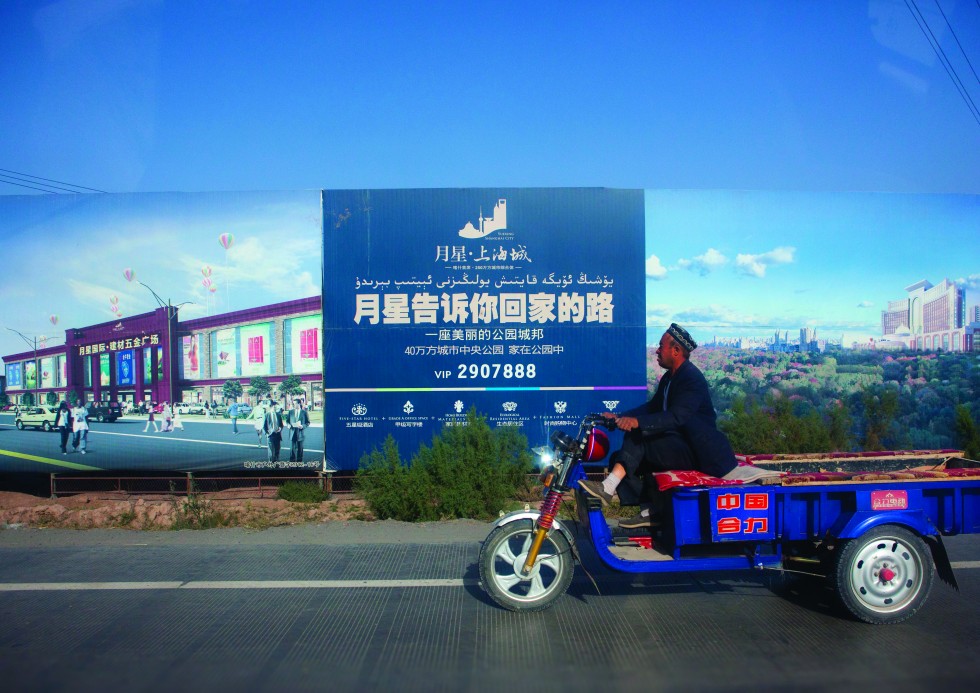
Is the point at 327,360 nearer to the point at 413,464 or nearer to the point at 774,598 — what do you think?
the point at 413,464

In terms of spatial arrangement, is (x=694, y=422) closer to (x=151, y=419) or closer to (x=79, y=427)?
(x=151, y=419)

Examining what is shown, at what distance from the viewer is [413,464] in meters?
9.39

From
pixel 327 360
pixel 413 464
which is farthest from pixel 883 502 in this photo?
pixel 327 360

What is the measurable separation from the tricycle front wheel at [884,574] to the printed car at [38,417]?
11273mm

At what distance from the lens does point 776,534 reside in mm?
5539

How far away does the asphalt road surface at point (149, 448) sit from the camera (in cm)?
1126

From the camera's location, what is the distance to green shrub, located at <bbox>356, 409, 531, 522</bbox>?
907cm

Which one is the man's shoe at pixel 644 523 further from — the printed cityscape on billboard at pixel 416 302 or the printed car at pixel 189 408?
the printed car at pixel 189 408

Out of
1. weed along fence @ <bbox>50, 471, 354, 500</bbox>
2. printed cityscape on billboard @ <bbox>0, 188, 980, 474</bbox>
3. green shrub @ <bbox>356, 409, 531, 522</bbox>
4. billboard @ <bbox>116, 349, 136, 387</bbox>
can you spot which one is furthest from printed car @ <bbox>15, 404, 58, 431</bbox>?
green shrub @ <bbox>356, 409, 531, 522</bbox>

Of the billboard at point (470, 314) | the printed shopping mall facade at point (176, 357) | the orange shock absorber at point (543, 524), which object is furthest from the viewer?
the printed shopping mall facade at point (176, 357)

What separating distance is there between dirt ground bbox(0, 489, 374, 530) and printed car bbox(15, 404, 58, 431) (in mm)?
1433

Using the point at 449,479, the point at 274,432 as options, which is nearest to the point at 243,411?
the point at 274,432

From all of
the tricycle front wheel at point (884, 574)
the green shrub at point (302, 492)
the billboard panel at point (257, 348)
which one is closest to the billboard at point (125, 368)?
the billboard panel at point (257, 348)

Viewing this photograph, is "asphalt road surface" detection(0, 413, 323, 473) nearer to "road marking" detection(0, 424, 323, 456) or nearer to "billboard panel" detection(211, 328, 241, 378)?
"road marking" detection(0, 424, 323, 456)
